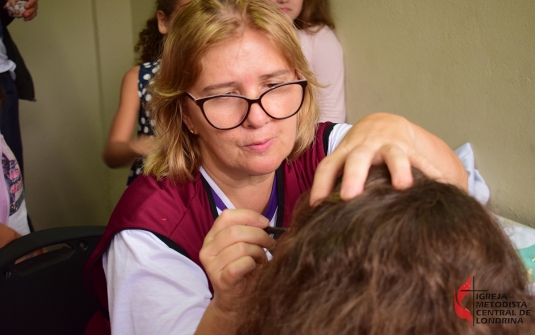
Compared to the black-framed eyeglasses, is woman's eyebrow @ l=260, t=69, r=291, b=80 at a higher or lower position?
higher

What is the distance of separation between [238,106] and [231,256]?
313mm

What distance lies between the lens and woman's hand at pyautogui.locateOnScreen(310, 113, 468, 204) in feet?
1.84

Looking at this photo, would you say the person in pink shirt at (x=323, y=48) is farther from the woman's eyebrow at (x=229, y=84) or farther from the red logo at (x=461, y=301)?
the red logo at (x=461, y=301)

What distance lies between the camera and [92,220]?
9.68ft

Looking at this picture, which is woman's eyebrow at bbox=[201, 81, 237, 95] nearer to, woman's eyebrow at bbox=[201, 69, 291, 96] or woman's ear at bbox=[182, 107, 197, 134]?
woman's eyebrow at bbox=[201, 69, 291, 96]

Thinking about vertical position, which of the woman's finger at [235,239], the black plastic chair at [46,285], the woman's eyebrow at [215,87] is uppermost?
the woman's eyebrow at [215,87]

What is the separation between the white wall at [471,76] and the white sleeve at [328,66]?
0.18 m

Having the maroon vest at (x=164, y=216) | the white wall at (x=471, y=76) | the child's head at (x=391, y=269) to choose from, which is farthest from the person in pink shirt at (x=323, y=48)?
the child's head at (x=391, y=269)

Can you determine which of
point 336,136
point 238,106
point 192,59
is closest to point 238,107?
point 238,106

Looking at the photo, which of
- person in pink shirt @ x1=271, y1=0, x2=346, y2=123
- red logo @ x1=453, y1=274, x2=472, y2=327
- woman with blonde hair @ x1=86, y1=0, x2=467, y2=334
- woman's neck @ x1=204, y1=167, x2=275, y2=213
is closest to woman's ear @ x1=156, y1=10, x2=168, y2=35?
person in pink shirt @ x1=271, y1=0, x2=346, y2=123

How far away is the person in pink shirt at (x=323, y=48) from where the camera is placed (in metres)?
1.76

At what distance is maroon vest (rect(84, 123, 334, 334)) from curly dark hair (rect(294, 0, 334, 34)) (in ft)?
3.15

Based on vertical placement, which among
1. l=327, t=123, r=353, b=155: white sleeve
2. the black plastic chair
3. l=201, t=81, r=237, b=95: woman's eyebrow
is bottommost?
the black plastic chair

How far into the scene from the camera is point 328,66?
1.77 m
